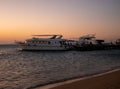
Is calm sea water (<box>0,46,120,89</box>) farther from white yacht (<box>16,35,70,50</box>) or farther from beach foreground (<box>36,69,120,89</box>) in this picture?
white yacht (<box>16,35,70,50</box>)

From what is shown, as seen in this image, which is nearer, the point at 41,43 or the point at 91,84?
the point at 91,84

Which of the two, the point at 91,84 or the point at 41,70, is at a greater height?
the point at 91,84

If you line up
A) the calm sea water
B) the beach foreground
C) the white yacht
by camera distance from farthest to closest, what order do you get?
the white yacht
the calm sea water
the beach foreground

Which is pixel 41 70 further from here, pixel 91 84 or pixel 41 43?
pixel 41 43

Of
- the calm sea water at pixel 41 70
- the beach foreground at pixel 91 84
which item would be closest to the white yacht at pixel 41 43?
the calm sea water at pixel 41 70

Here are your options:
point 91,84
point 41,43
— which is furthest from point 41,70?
point 41,43

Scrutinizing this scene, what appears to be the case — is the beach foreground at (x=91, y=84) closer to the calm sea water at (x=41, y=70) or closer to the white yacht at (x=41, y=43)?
the calm sea water at (x=41, y=70)

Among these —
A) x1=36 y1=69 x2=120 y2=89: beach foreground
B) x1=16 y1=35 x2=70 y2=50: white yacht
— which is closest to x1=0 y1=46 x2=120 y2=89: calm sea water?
x1=36 y1=69 x2=120 y2=89: beach foreground

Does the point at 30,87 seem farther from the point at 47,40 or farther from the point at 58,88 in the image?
the point at 47,40

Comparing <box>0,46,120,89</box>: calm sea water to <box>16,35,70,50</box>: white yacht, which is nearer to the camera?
<box>0,46,120,89</box>: calm sea water

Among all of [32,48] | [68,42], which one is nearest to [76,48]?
[68,42]

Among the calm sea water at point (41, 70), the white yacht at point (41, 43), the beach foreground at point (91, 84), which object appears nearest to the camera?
the beach foreground at point (91, 84)

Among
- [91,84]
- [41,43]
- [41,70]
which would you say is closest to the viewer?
[91,84]

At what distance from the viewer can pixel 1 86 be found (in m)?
14.4
